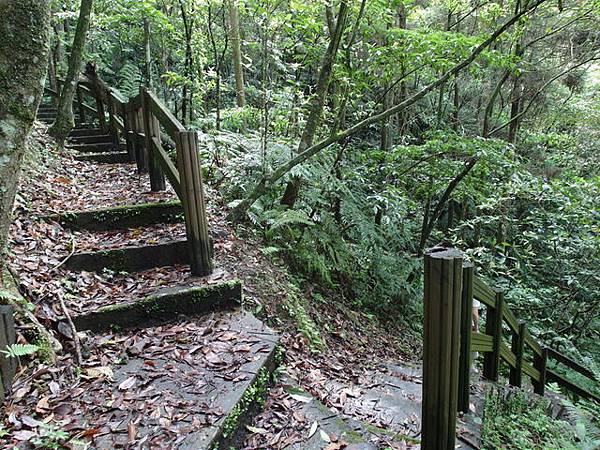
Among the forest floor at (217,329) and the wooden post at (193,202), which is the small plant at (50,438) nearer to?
the forest floor at (217,329)

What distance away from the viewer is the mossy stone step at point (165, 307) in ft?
10.0

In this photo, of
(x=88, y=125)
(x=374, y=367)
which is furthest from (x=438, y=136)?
(x=88, y=125)

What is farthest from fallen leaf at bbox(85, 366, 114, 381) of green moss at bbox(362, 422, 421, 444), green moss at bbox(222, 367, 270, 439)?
green moss at bbox(362, 422, 421, 444)

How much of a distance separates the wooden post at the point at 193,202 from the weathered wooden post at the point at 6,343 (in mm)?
1523

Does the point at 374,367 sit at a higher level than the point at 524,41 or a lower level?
lower

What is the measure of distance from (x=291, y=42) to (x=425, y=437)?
6155mm

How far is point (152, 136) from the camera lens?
4812 mm

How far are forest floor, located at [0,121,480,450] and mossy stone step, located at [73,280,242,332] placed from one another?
0.40 ft

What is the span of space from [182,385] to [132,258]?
1622 millimetres

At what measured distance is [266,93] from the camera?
5438mm

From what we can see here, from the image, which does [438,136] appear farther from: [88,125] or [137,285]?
[88,125]

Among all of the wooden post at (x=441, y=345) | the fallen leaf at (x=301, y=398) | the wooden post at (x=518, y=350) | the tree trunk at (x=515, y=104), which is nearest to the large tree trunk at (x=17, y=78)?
the fallen leaf at (x=301, y=398)

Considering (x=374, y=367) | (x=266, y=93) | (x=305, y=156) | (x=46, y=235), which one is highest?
(x=266, y=93)

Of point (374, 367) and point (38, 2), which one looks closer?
point (38, 2)
